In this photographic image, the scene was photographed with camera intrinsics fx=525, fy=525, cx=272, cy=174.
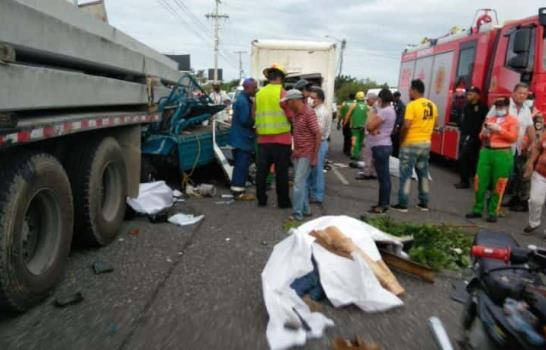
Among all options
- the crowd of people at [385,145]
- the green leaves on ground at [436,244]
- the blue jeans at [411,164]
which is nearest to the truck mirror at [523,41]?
the crowd of people at [385,145]

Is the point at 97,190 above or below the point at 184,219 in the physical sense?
above

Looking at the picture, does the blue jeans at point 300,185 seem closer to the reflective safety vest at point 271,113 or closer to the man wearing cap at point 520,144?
the reflective safety vest at point 271,113

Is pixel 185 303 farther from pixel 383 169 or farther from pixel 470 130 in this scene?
pixel 470 130

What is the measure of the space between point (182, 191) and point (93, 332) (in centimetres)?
490

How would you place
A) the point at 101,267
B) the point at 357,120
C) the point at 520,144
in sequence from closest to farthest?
the point at 101,267
the point at 520,144
the point at 357,120

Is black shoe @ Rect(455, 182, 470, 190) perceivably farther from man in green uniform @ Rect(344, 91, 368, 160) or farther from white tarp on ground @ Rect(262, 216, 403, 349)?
white tarp on ground @ Rect(262, 216, 403, 349)

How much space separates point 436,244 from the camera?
539 cm

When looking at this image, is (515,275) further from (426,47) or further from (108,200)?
(426,47)

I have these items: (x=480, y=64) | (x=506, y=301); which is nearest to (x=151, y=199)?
(x=506, y=301)

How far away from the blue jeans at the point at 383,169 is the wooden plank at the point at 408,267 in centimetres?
263

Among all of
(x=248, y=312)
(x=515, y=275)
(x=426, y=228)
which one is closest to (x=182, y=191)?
(x=426, y=228)

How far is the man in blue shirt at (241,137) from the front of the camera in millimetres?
7973

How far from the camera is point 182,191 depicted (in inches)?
326

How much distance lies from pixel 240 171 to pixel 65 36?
14.0ft
